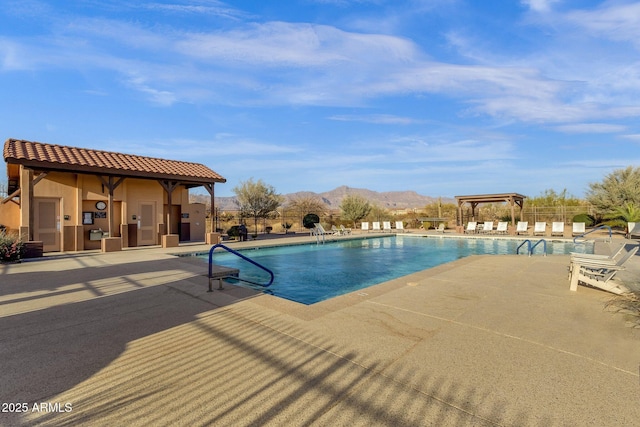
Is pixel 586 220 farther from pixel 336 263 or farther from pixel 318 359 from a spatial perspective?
pixel 318 359

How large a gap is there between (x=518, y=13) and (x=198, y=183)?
14680 millimetres

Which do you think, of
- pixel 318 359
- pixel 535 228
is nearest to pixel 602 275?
pixel 318 359

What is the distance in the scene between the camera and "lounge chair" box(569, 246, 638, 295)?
4540mm

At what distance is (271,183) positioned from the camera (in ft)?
72.7

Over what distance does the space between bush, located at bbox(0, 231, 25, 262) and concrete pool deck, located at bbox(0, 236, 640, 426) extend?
15.6 feet

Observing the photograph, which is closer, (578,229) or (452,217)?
(578,229)

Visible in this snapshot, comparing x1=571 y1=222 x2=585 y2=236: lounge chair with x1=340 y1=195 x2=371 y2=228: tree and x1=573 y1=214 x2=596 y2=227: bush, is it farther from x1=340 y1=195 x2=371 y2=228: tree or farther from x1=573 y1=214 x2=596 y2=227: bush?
x1=340 y1=195 x2=371 y2=228: tree

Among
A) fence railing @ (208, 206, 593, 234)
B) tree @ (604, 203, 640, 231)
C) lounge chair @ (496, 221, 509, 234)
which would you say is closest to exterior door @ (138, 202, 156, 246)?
fence railing @ (208, 206, 593, 234)

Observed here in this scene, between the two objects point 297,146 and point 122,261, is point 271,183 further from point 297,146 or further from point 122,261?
point 122,261

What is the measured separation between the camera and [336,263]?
10.3 m

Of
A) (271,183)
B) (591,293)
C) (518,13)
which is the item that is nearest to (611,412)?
(591,293)

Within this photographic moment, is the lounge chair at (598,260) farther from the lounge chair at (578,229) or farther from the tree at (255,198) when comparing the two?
the tree at (255,198)

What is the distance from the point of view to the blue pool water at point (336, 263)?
720 centimetres

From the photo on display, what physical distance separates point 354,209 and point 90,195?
1815cm
